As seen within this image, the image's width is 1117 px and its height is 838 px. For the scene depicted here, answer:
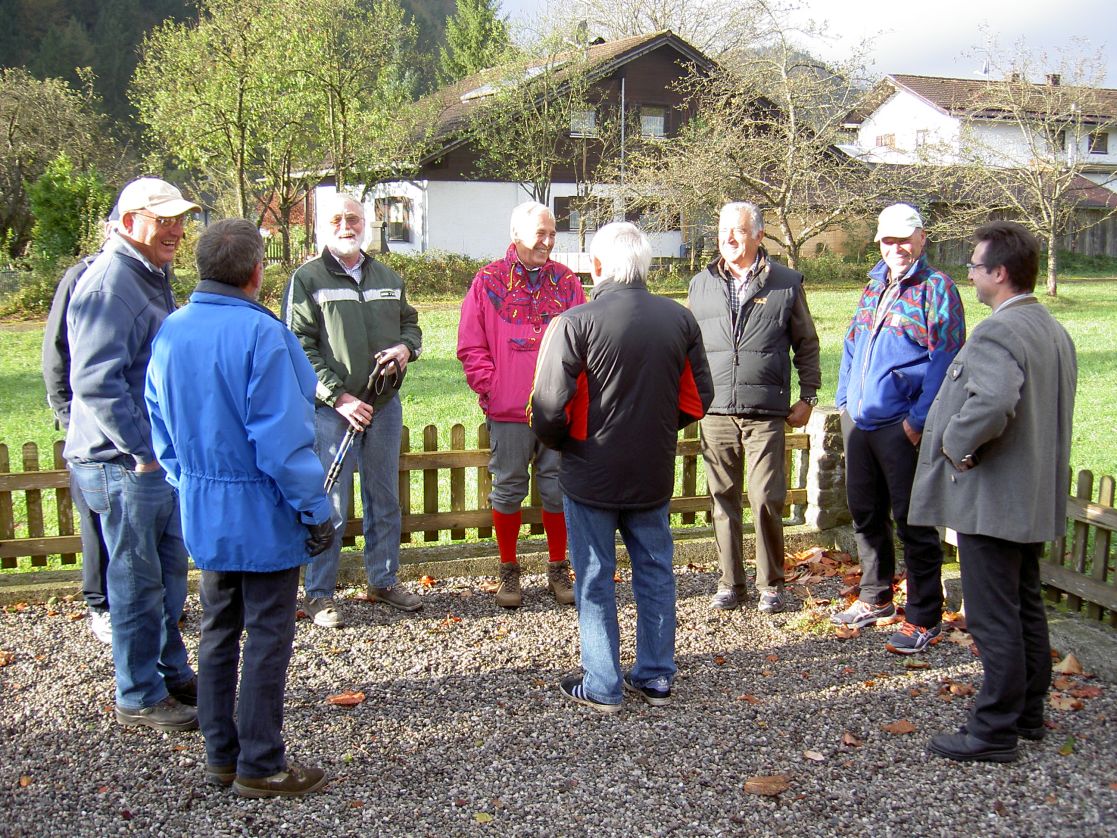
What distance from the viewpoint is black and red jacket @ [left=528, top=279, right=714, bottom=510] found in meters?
3.93

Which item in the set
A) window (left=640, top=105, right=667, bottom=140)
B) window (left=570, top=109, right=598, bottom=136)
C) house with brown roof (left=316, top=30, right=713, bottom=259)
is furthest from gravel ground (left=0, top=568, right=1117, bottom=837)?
window (left=640, top=105, right=667, bottom=140)

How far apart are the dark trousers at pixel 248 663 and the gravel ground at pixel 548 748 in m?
0.19

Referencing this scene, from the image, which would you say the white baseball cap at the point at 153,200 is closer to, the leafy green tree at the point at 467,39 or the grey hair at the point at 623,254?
the grey hair at the point at 623,254

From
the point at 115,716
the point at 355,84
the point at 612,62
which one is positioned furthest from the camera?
the point at 612,62

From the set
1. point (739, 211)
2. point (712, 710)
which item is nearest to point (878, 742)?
point (712, 710)

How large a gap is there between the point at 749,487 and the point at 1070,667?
5.75ft

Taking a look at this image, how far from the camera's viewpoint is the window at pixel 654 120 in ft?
120

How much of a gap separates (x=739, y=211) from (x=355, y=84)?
82.3ft

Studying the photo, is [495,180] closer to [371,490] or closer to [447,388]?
[447,388]

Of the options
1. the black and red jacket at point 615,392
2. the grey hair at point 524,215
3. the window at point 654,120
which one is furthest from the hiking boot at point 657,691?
the window at point 654,120

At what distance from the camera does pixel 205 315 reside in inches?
126

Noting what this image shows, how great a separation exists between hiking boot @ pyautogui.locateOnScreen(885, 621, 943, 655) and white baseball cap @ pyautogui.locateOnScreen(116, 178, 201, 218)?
3.70 metres

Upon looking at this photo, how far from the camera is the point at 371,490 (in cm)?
535

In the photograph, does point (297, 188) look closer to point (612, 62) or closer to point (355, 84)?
point (355, 84)
